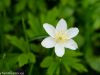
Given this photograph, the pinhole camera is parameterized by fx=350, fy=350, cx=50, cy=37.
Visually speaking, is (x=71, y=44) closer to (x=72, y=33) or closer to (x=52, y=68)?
(x=72, y=33)

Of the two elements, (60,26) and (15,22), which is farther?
(15,22)

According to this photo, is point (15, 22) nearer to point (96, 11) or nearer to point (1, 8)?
point (1, 8)

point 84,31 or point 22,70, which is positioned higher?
point 84,31

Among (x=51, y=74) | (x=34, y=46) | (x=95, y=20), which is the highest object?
(x=95, y=20)

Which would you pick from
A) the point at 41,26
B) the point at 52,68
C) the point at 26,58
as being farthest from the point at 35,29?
the point at 52,68

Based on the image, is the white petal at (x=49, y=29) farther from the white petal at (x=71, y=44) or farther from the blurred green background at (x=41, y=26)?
the blurred green background at (x=41, y=26)

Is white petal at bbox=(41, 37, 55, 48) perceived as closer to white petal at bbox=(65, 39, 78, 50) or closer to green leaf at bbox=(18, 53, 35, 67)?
white petal at bbox=(65, 39, 78, 50)

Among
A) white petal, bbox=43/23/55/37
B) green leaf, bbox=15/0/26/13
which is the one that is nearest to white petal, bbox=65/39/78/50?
white petal, bbox=43/23/55/37

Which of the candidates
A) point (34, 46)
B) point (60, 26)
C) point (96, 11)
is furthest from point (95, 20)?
point (60, 26)

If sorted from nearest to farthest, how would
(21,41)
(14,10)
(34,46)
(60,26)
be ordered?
1. (60,26)
2. (21,41)
3. (34,46)
4. (14,10)
